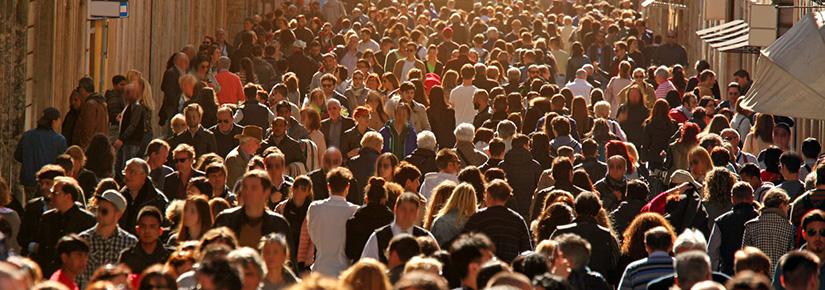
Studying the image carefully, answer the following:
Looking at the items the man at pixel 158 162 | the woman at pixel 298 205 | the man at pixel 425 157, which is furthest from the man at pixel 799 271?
the man at pixel 425 157

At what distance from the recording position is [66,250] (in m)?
11.4

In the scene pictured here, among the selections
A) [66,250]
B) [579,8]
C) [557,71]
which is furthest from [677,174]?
[579,8]

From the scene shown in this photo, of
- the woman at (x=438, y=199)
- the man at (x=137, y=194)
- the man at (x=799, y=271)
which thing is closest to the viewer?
the man at (x=799, y=271)

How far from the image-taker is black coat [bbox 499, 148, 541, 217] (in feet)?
55.7

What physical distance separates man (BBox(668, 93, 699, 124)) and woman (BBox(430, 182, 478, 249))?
9032 mm

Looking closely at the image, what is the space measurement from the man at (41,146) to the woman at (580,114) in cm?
559

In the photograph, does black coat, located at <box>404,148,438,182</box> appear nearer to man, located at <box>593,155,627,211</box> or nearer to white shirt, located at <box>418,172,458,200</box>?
white shirt, located at <box>418,172,458,200</box>

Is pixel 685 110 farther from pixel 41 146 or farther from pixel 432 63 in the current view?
pixel 41 146

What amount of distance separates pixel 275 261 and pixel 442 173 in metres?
5.57

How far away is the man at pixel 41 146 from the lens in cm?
1825

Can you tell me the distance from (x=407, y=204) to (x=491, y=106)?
1035 cm

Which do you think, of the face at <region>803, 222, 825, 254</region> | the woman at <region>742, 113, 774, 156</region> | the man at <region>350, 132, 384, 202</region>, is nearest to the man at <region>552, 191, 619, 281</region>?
the face at <region>803, 222, 825, 254</region>

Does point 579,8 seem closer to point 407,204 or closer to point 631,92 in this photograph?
point 631,92

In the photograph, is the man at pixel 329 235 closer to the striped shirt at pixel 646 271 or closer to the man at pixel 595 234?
the man at pixel 595 234
